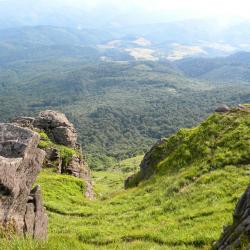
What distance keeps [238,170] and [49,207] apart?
1355 centimetres

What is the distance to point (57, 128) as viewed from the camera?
60.9 m

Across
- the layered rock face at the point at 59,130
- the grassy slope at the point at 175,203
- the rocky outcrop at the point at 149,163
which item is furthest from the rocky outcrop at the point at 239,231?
the layered rock face at the point at 59,130

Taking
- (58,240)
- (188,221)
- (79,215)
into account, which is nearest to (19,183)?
(58,240)

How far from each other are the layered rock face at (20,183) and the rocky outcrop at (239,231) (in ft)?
23.6

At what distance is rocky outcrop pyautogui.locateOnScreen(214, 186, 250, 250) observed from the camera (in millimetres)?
10826

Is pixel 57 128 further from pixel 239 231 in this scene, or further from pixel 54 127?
pixel 239 231

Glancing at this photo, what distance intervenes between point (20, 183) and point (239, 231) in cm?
853

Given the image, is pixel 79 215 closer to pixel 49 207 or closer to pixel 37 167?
pixel 49 207

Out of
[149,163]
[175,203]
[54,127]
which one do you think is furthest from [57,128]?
[175,203]

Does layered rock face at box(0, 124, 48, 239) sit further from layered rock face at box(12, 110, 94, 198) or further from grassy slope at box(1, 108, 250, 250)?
layered rock face at box(12, 110, 94, 198)

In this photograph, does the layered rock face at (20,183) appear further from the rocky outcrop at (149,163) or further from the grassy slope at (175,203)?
the rocky outcrop at (149,163)

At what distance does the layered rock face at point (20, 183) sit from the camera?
49.6 ft

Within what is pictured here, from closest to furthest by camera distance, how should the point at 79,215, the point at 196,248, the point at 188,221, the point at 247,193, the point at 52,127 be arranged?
the point at 247,193 < the point at 196,248 < the point at 188,221 < the point at 79,215 < the point at 52,127

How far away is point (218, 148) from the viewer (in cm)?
3111
